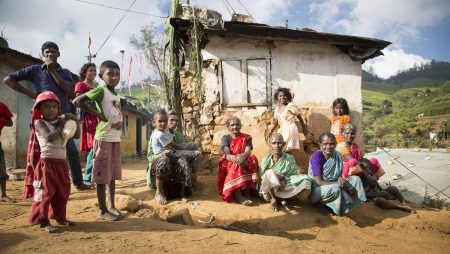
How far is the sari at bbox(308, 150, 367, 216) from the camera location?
3.90 metres

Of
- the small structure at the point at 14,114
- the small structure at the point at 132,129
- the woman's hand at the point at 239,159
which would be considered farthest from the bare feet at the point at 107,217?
the small structure at the point at 132,129

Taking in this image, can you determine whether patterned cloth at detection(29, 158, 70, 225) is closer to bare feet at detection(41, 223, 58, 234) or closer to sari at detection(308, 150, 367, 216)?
bare feet at detection(41, 223, 58, 234)

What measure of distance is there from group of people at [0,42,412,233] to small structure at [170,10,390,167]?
943mm

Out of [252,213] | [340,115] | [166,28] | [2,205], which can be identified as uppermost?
[166,28]

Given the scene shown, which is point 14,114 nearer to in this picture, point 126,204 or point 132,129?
point 126,204

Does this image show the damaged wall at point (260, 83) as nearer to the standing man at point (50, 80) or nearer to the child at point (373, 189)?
the child at point (373, 189)

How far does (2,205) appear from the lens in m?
3.51

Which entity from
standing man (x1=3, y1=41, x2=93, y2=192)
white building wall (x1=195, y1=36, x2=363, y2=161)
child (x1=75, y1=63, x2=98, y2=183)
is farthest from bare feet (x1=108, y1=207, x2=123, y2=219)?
white building wall (x1=195, y1=36, x2=363, y2=161)

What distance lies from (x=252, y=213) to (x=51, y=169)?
8.06 feet

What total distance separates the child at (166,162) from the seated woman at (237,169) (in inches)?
19.7

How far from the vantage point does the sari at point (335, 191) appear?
3896 millimetres

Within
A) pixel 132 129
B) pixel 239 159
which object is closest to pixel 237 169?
pixel 239 159

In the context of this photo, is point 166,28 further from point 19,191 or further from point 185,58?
point 19,191

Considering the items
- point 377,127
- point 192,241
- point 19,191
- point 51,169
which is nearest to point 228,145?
point 192,241
